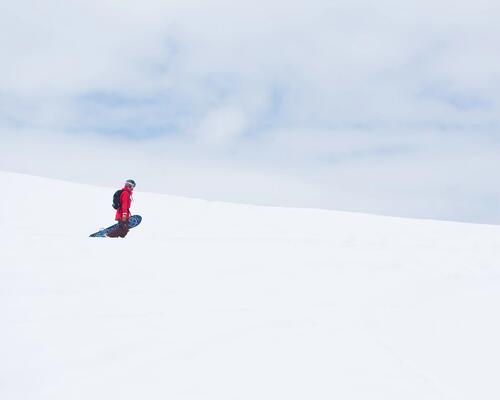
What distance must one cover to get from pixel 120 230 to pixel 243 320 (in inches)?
269

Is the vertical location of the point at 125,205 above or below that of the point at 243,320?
above

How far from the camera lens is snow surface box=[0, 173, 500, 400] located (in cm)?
439

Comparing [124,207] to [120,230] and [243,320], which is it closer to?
[120,230]

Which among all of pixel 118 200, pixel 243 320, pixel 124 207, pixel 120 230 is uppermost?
pixel 118 200

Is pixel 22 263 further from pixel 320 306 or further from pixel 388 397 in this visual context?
pixel 388 397

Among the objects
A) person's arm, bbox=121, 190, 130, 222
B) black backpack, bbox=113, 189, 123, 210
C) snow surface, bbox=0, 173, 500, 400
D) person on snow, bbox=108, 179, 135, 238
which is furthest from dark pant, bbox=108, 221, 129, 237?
snow surface, bbox=0, 173, 500, 400

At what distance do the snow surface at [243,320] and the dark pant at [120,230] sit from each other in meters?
2.14

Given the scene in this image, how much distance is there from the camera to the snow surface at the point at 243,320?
4.39 meters

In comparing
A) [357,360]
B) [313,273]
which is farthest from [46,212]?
[357,360]

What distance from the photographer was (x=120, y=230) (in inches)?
470

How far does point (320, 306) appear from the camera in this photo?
246 inches

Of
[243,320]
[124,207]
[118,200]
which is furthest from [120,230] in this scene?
[243,320]

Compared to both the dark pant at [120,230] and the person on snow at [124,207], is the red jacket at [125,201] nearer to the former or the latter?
the person on snow at [124,207]

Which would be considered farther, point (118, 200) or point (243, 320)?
point (118, 200)
